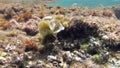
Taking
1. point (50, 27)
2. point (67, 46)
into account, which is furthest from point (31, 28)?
point (67, 46)

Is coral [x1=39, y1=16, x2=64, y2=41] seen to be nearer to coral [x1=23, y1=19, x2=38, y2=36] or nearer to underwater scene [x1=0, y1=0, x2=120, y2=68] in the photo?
underwater scene [x1=0, y1=0, x2=120, y2=68]

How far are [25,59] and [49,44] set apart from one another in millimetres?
786

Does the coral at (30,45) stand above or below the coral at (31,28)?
below

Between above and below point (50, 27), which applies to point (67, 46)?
below

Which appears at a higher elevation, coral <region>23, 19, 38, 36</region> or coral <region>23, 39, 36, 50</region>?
coral <region>23, 19, 38, 36</region>

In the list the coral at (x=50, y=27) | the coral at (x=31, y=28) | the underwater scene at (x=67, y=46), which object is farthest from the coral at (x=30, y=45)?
the coral at (x=31, y=28)

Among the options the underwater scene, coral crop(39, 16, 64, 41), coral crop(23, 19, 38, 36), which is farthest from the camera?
coral crop(23, 19, 38, 36)

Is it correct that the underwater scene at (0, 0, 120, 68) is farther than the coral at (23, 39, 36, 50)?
No

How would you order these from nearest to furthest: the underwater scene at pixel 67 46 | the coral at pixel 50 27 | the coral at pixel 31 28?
the underwater scene at pixel 67 46
the coral at pixel 50 27
the coral at pixel 31 28

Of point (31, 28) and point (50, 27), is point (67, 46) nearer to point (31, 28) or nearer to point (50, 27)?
point (50, 27)

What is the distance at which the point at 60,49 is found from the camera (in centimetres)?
670

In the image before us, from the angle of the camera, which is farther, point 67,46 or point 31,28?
point 31,28

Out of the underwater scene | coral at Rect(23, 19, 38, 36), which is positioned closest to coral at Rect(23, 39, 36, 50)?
the underwater scene

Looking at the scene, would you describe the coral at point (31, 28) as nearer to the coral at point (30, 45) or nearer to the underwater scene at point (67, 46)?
the underwater scene at point (67, 46)
